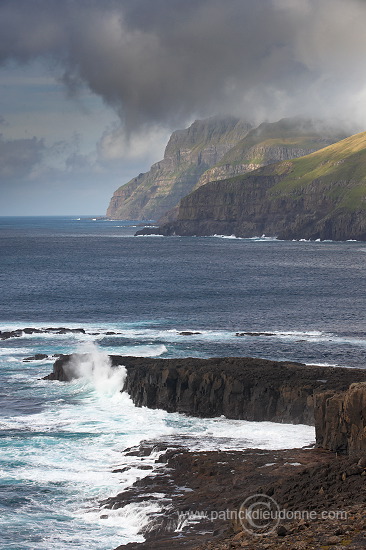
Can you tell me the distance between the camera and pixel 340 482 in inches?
1388

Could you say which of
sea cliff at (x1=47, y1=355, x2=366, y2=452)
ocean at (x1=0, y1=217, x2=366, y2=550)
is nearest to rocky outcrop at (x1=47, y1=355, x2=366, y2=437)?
sea cliff at (x1=47, y1=355, x2=366, y2=452)

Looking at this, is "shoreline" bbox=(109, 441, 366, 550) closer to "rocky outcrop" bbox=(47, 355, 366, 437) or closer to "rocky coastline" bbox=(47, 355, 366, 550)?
"rocky coastline" bbox=(47, 355, 366, 550)

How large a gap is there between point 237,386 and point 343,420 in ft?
42.6

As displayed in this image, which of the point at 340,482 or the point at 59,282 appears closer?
the point at 340,482

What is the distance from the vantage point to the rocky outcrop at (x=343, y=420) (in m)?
42.7

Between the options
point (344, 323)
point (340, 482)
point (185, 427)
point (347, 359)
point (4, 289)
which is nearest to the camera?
point (340, 482)

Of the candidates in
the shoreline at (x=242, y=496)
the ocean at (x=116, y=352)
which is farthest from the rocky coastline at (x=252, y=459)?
the ocean at (x=116, y=352)

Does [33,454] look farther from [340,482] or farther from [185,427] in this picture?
[340,482]

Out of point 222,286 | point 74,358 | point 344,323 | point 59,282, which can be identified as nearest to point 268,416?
point 74,358

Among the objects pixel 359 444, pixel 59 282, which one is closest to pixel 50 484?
pixel 359 444

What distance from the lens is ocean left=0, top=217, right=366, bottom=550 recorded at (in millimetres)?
38812

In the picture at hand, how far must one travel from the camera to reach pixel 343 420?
1727 inches

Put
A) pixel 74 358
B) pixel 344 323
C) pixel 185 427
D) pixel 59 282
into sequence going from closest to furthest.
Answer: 1. pixel 185 427
2. pixel 74 358
3. pixel 344 323
4. pixel 59 282

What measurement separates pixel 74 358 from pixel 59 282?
8693 cm
